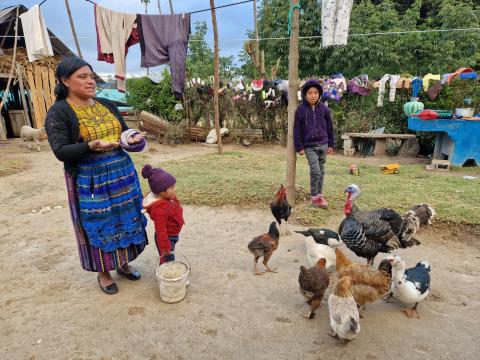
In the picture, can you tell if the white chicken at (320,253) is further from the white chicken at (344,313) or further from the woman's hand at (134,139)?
the woman's hand at (134,139)

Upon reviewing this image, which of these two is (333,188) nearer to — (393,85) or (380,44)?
(393,85)

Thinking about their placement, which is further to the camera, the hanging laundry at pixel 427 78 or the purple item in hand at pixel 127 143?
the hanging laundry at pixel 427 78

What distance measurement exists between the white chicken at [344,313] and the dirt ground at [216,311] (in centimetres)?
16

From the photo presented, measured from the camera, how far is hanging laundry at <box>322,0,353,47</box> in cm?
558

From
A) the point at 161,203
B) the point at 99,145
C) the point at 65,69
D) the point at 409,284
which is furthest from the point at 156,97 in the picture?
the point at 409,284

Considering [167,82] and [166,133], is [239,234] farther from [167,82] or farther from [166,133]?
[167,82]

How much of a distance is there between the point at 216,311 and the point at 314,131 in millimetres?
3060

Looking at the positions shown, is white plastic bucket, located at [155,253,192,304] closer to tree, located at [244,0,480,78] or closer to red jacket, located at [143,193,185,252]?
red jacket, located at [143,193,185,252]

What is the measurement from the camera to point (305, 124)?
4699mm

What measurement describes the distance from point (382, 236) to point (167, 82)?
1145 cm

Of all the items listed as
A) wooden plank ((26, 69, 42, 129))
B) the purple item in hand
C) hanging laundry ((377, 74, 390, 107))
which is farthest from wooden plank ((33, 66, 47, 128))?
hanging laundry ((377, 74, 390, 107))

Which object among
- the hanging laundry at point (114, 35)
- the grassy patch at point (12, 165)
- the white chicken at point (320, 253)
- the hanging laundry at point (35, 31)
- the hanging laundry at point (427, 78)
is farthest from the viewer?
the hanging laundry at point (427, 78)

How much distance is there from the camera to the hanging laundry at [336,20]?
18.3 feet

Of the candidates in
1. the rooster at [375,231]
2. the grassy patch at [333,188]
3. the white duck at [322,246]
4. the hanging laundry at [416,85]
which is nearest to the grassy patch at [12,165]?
the grassy patch at [333,188]
